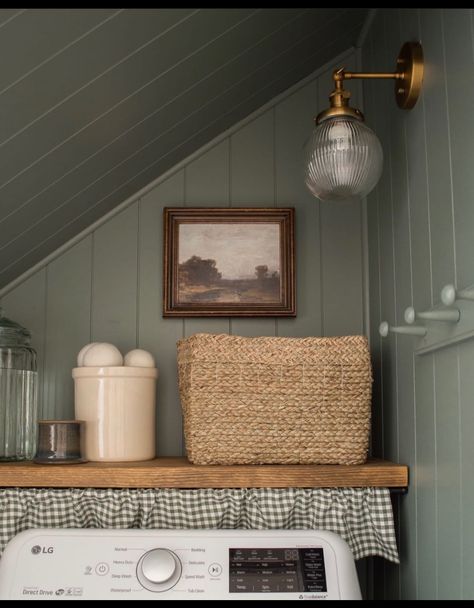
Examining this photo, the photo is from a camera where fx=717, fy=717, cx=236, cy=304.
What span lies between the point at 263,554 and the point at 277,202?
1047 mm

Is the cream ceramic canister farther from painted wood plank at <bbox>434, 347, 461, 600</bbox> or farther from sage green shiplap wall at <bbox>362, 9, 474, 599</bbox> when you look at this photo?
painted wood plank at <bbox>434, 347, 461, 600</bbox>

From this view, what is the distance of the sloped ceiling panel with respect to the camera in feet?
4.03

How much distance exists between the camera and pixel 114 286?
2.01 metres

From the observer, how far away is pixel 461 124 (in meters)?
1.21

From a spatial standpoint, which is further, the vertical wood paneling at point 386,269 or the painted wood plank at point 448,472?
the vertical wood paneling at point 386,269

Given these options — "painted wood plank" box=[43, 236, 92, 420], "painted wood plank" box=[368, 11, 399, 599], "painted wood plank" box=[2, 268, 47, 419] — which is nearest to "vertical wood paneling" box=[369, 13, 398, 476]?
"painted wood plank" box=[368, 11, 399, 599]

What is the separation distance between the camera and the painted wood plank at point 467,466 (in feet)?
3.69

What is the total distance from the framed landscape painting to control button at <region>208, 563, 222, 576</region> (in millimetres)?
812

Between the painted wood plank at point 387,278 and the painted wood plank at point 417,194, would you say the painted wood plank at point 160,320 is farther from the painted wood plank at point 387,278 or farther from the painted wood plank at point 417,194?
the painted wood plank at point 417,194

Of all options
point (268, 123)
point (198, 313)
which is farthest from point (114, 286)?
point (268, 123)

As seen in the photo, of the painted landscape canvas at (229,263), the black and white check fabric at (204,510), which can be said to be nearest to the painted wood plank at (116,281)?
the painted landscape canvas at (229,263)

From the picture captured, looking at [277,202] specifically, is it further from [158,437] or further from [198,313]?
[158,437]

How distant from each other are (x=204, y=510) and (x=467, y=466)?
0.60m

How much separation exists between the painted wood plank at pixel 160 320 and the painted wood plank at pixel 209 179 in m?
0.03
